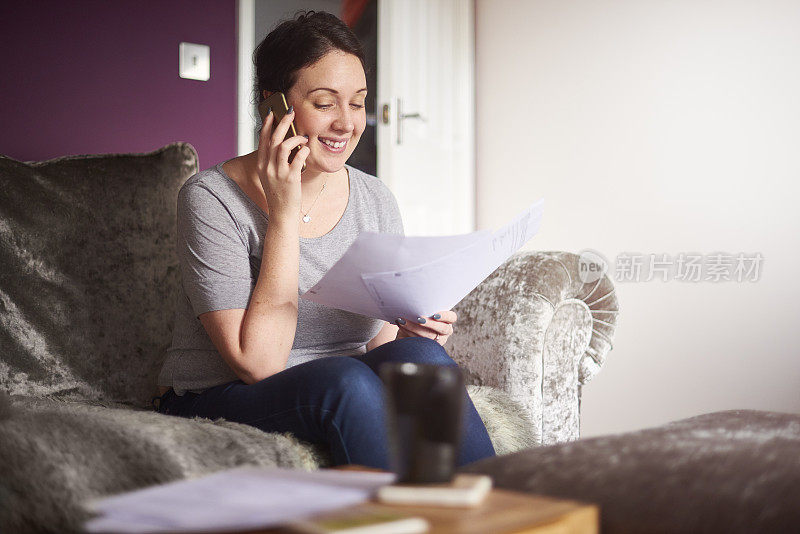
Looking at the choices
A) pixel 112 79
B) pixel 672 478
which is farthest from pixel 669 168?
pixel 672 478

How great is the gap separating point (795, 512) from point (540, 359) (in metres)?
0.90

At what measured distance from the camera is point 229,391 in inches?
47.8

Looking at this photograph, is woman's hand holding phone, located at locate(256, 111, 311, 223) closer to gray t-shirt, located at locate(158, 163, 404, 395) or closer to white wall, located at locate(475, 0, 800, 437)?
gray t-shirt, located at locate(158, 163, 404, 395)

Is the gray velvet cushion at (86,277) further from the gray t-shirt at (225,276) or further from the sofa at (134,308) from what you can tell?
the gray t-shirt at (225,276)

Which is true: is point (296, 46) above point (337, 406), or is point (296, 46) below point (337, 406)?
above

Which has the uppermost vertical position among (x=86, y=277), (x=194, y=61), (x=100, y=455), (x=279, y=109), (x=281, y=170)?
(x=194, y=61)

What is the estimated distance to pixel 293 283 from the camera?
4.10ft

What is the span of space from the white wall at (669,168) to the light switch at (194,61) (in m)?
1.51

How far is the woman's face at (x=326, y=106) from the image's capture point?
138 centimetres

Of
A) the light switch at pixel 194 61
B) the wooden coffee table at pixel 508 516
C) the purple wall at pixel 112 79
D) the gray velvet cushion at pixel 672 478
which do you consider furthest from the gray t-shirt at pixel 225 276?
the light switch at pixel 194 61

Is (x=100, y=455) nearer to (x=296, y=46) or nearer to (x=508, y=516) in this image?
(x=508, y=516)

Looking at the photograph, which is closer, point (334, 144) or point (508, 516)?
point (508, 516)

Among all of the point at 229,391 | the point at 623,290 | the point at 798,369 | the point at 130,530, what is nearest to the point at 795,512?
the point at 130,530

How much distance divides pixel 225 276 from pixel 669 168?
6.97 feet
